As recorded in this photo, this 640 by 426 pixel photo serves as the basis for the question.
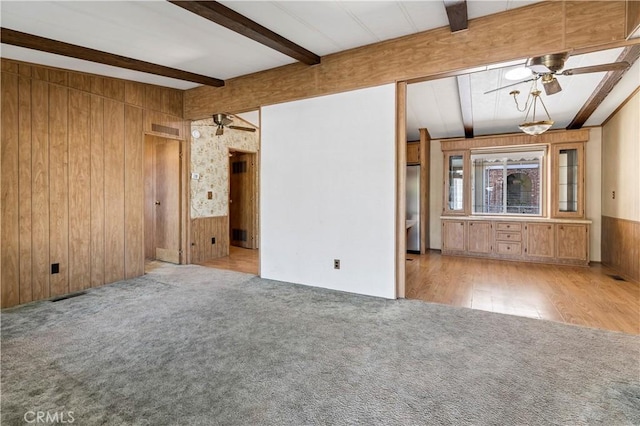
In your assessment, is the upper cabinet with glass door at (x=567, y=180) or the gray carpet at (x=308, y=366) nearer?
the gray carpet at (x=308, y=366)

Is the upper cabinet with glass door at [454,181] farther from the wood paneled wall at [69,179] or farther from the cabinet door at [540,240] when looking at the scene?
the wood paneled wall at [69,179]

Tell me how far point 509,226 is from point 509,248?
0.44 meters

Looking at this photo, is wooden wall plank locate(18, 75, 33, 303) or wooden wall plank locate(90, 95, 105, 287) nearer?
wooden wall plank locate(18, 75, 33, 303)

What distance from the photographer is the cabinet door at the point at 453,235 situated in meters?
6.69

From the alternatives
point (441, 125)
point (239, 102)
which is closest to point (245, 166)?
point (239, 102)

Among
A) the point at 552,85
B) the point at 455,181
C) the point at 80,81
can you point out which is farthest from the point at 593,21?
the point at 80,81

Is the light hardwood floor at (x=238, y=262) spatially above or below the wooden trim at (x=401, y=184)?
below

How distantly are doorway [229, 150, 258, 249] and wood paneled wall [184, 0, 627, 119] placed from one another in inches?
97.6

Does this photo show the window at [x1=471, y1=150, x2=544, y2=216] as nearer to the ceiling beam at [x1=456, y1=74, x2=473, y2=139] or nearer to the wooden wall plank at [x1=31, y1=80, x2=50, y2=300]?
the ceiling beam at [x1=456, y1=74, x2=473, y2=139]

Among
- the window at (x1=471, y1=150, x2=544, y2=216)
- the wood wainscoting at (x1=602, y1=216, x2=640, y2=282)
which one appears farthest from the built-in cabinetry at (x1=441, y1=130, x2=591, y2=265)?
the wood wainscoting at (x1=602, y1=216, x2=640, y2=282)

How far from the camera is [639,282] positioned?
4.32m

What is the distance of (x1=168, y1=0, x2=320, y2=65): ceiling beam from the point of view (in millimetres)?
2627

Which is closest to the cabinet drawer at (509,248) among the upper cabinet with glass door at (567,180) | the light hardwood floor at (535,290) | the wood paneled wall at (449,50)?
the light hardwood floor at (535,290)

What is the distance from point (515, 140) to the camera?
638 cm
